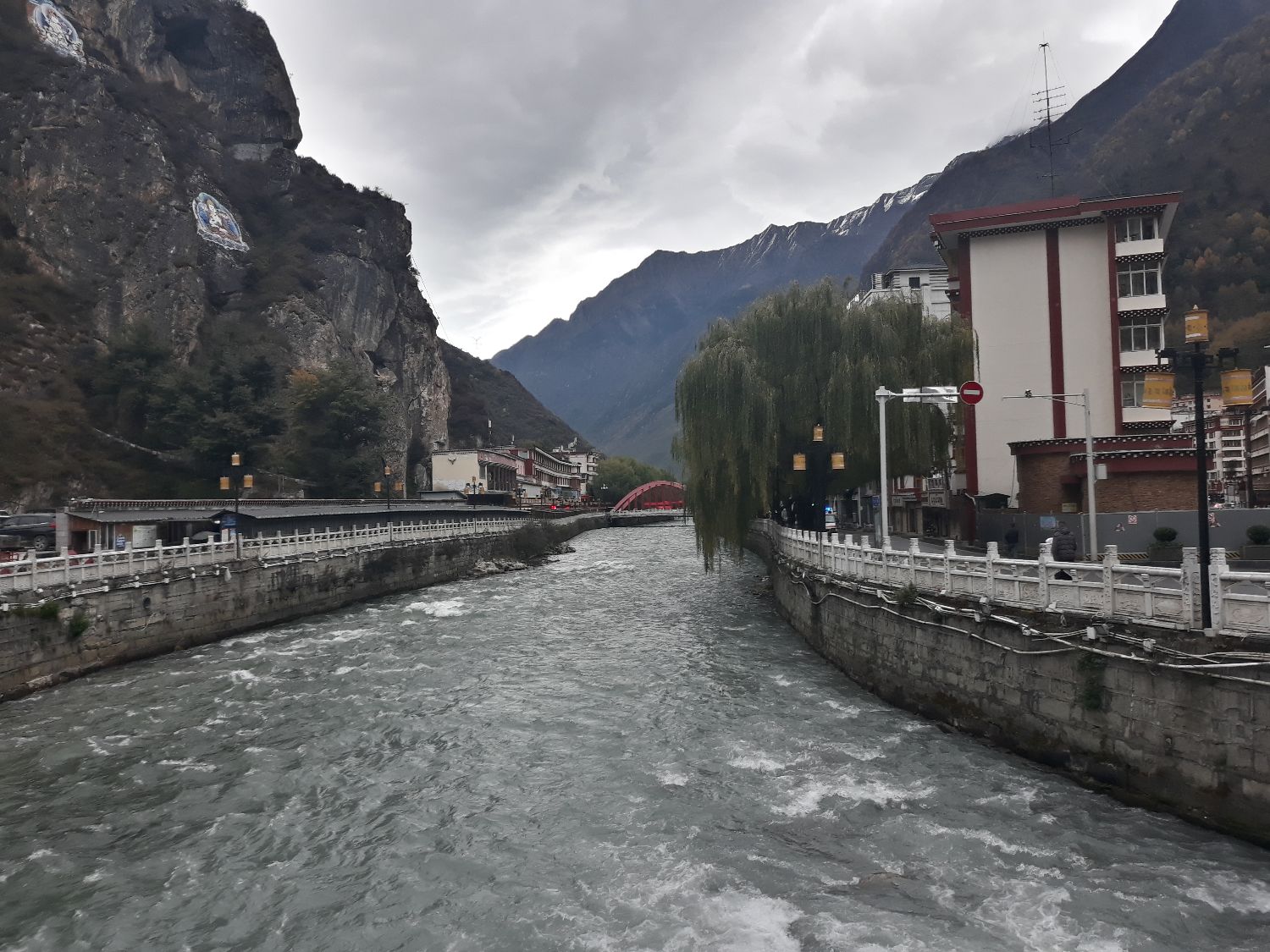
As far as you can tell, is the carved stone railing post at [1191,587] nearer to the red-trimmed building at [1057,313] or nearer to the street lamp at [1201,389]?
the street lamp at [1201,389]

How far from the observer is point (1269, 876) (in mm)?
8148

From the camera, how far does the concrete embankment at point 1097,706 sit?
8.71 meters

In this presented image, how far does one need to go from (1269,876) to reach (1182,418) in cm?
9327

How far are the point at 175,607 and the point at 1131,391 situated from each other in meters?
40.7

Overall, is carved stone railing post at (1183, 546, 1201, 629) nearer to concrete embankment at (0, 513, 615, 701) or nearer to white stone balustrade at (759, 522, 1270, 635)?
white stone balustrade at (759, 522, 1270, 635)

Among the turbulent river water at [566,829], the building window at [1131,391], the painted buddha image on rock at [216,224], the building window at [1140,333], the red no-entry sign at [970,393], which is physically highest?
the painted buddha image on rock at [216,224]

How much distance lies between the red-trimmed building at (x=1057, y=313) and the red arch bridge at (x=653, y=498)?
240ft

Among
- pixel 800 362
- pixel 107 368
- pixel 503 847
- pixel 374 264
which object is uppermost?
pixel 374 264

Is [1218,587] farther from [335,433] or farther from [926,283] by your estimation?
[926,283]

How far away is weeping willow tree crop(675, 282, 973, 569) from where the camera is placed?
86.6ft

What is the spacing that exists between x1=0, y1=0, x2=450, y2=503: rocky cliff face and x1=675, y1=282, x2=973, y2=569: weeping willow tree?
163 ft

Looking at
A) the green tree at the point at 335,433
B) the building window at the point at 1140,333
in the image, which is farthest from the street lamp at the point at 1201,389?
the green tree at the point at 335,433

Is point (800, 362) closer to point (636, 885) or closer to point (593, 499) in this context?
point (636, 885)

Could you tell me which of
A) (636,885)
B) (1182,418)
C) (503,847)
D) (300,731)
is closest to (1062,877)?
(636,885)
